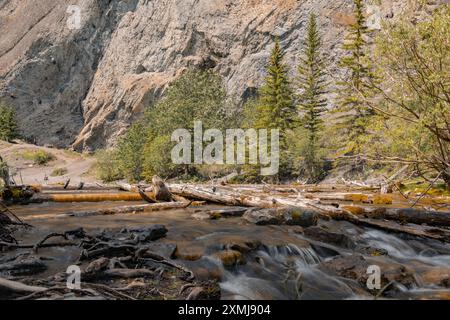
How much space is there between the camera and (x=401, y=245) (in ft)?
35.1

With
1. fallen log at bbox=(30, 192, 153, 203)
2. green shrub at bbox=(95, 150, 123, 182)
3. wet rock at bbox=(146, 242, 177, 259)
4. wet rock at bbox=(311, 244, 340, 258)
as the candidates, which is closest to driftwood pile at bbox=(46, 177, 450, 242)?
wet rock at bbox=(311, 244, 340, 258)

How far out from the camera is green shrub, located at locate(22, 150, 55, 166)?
72812mm

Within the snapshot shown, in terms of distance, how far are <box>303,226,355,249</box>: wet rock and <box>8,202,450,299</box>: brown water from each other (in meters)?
0.26

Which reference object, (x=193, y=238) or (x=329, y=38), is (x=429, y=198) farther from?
(x=329, y=38)

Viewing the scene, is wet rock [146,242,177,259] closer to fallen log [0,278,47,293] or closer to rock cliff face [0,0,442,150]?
fallen log [0,278,47,293]

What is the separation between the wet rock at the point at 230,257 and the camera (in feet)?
26.1

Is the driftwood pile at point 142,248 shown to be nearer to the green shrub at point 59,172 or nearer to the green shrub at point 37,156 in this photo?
the green shrub at point 59,172

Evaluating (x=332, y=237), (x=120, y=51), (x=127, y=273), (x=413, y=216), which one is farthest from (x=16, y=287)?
(x=120, y=51)

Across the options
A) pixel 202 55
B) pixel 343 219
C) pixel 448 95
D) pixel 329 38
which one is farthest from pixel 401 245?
pixel 202 55

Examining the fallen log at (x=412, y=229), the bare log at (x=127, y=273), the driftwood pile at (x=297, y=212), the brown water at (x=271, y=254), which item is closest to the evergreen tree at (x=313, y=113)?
the driftwood pile at (x=297, y=212)

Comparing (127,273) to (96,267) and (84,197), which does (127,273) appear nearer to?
(96,267)

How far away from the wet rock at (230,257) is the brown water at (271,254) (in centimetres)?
11

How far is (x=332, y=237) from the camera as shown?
404 inches
